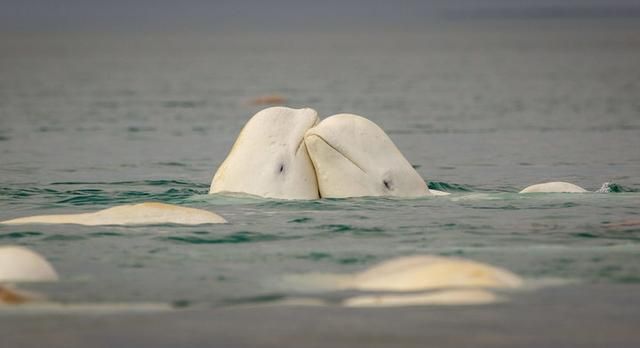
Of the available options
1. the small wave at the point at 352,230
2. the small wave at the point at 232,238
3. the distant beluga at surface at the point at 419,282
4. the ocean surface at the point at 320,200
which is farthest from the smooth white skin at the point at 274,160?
the distant beluga at surface at the point at 419,282

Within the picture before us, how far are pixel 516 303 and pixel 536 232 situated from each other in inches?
164

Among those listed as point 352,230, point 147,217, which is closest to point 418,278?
point 352,230

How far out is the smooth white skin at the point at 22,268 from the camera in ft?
43.4

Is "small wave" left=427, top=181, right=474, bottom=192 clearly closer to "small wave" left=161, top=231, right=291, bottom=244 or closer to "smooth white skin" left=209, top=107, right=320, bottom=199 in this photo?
"smooth white skin" left=209, top=107, right=320, bottom=199

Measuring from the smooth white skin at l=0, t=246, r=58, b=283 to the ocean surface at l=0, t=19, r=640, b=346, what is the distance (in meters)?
0.26

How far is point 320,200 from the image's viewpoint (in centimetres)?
1825

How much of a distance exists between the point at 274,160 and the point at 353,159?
97 cm

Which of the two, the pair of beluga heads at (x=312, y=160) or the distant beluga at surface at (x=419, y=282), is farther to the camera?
the pair of beluga heads at (x=312, y=160)

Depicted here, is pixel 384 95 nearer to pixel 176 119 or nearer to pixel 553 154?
pixel 176 119

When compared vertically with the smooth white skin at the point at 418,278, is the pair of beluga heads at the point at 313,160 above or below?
above

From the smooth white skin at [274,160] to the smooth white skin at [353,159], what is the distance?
16 cm

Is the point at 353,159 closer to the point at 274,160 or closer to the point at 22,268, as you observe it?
the point at 274,160

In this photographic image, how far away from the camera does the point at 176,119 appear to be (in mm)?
42250

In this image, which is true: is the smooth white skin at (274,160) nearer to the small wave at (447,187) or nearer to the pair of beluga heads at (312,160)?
the pair of beluga heads at (312,160)
